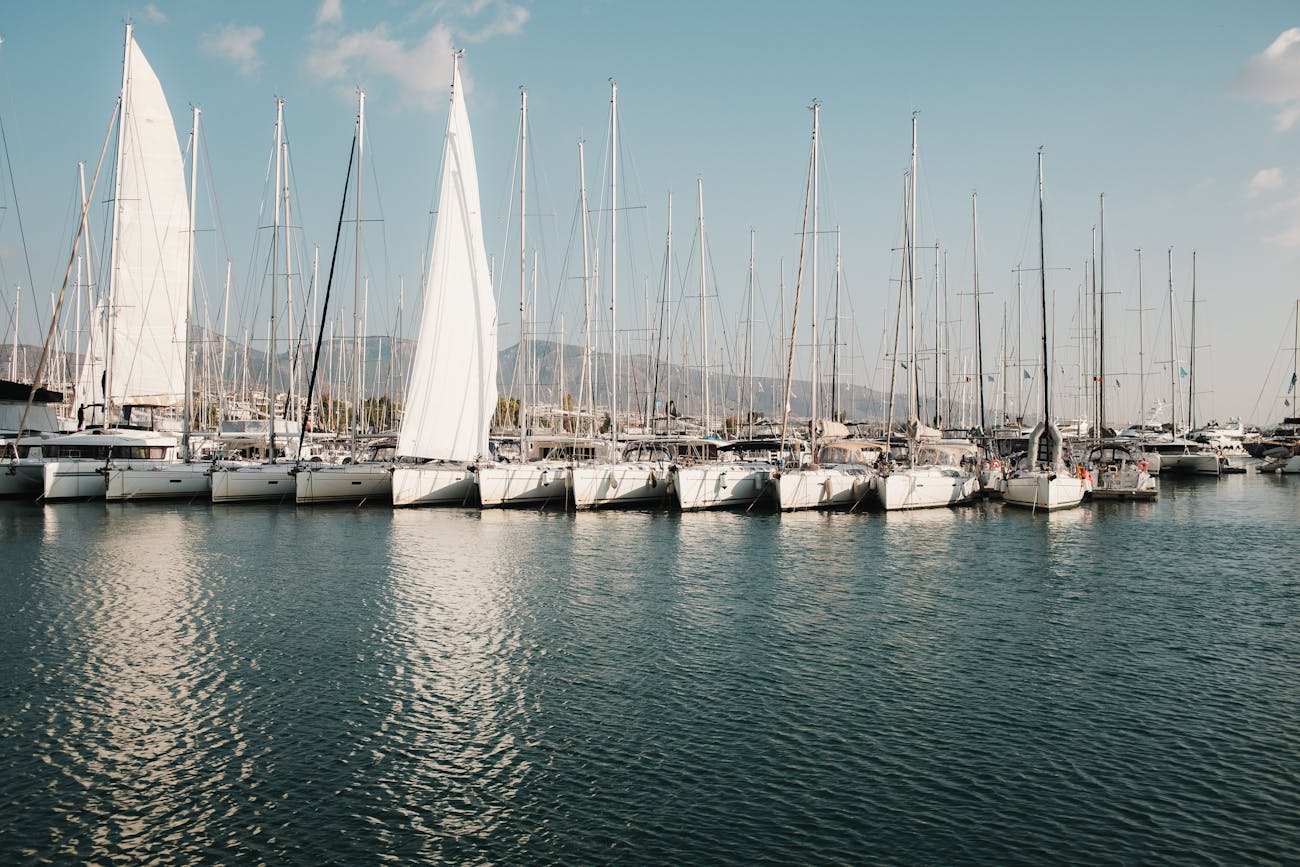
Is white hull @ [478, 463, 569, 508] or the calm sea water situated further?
white hull @ [478, 463, 569, 508]

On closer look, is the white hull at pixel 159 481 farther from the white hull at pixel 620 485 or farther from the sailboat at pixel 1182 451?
the sailboat at pixel 1182 451

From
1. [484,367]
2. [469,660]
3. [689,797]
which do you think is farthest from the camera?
[484,367]

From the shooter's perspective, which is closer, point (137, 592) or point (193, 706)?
point (193, 706)

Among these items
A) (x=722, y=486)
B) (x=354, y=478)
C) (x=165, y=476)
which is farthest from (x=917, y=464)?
(x=165, y=476)

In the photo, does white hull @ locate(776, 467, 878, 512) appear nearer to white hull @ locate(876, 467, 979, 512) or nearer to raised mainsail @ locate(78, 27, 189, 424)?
white hull @ locate(876, 467, 979, 512)

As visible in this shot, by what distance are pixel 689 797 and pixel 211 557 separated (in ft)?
76.8

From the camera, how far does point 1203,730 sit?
14836 mm

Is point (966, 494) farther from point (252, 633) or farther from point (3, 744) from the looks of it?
point (3, 744)

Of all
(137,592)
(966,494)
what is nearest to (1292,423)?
(966,494)

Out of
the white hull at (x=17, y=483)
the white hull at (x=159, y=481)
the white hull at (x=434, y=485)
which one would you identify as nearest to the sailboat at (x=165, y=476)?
the white hull at (x=159, y=481)

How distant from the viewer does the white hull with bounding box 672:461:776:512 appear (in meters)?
44.8

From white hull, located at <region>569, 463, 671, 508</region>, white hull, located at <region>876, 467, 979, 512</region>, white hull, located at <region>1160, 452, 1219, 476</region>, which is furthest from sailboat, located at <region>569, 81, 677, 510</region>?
white hull, located at <region>1160, 452, 1219, 476</region>

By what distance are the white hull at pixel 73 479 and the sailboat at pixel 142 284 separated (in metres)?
1.41

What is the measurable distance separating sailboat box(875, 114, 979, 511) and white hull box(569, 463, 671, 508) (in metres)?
10.8
